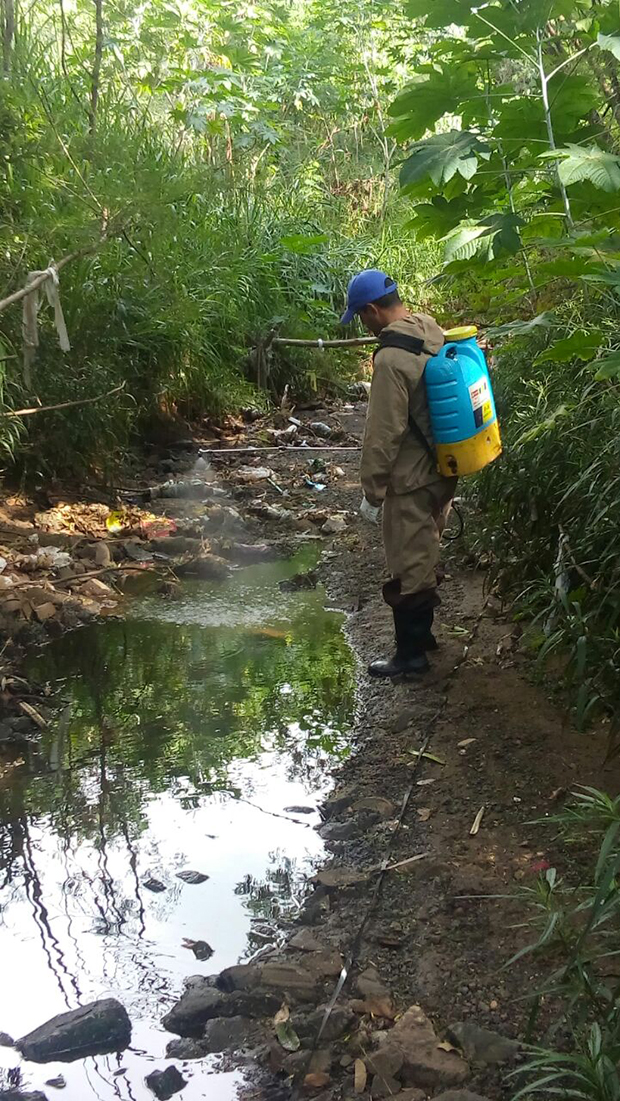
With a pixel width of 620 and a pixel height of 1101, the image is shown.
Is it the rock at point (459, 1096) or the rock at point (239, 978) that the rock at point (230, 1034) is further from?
the rock at point (459, 1096)

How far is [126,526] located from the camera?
19.5ft

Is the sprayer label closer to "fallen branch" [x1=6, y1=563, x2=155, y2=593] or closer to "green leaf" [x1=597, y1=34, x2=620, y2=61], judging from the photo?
"green leaf" [x1=597, y1=34, x2=620, y2=61]

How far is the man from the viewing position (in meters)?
3.70

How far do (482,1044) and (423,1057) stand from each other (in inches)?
4.9

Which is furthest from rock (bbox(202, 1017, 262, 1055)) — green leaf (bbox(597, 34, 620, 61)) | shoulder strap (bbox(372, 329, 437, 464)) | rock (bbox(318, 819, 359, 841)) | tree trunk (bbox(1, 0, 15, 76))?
tree trunk (bbox(1, 0, 15, 76))

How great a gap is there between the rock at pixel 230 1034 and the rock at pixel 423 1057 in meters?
0.31

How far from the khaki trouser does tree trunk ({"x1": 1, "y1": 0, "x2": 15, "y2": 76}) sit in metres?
3.55

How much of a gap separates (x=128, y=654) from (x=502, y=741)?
1.93m

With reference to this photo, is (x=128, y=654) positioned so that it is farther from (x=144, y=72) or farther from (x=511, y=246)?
(x=144, y=72)

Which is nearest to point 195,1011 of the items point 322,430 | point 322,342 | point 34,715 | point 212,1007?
point 212,1007

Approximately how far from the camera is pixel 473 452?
11.8 feet

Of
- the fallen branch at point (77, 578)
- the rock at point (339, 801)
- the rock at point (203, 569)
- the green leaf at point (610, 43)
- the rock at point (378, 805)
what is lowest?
the rock at point (339, 801)

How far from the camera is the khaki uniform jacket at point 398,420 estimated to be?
3682 mm

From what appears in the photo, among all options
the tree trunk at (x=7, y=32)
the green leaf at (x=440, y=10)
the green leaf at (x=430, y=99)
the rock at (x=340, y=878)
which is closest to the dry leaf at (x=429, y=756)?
the rock at (x=340, y=878)
